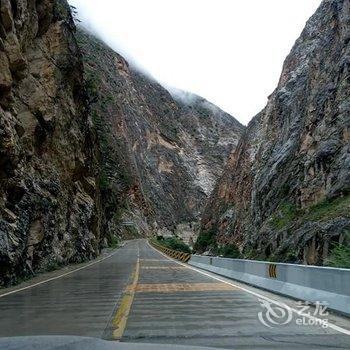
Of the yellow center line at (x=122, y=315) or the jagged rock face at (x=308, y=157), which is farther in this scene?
the jagged rock face at (x=308, y=157)

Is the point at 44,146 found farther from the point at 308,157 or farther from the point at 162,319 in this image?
the point at 162,319

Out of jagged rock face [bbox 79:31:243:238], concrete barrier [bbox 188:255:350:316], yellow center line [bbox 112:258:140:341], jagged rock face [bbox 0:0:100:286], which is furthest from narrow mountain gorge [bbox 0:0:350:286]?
jagged rock face [bbox 79:31:243:238]

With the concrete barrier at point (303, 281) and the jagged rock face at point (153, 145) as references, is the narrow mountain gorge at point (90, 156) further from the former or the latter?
the jagged rock face at point (153, 145)

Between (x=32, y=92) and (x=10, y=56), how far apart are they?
6.85m

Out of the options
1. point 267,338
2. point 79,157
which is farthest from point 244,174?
point 267,338

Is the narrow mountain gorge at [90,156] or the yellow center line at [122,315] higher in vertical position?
the narrow mountain gorge at [90,156]

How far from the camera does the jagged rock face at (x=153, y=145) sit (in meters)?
122

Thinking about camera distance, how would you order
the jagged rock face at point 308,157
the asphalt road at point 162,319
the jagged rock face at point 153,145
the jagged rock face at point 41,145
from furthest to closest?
the jagged rock face at point 153,145
the jagged rock face at point 308,157
the jagged rock face at point 41,145
the asphalt road at point 162,319

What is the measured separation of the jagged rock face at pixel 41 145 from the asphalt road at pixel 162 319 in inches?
272

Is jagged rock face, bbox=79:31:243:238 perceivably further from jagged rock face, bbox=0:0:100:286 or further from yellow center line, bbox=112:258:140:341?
yellow center line, bbox=112:258:140:341

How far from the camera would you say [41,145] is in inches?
→ 1209

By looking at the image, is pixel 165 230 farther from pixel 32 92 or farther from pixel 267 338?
pixel 267 338

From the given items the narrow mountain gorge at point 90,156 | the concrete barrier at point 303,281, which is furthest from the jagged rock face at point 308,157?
the concrete barrier at point 303,281

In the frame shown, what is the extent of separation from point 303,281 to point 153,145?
460 ft
